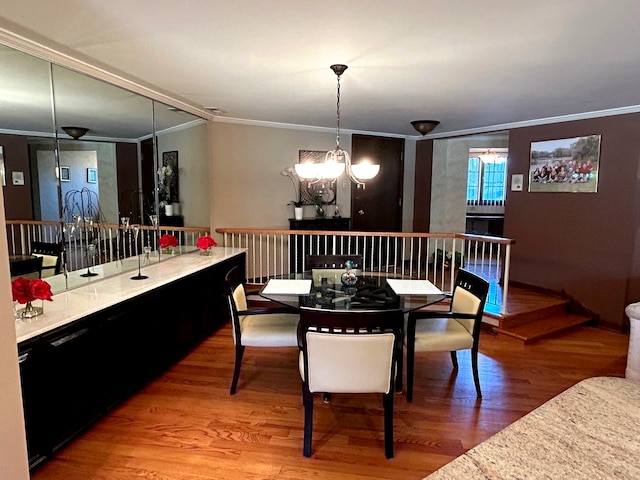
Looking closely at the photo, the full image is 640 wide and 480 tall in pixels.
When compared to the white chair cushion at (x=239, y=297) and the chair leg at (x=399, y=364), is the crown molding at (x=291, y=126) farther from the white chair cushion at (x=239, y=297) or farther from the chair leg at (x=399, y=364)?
the chair leg at (x=399, y=364)

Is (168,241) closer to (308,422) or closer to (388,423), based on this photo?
(308,422)

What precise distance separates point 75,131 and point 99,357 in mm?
1616

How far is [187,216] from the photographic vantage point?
481cm

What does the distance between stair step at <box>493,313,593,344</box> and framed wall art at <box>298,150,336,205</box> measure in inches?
121

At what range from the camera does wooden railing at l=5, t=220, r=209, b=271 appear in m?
2.49

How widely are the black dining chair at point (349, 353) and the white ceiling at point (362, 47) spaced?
1.56 metres

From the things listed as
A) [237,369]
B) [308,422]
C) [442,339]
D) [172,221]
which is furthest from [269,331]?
[172,221]

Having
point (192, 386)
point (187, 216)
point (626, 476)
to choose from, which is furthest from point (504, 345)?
point (187, 216)

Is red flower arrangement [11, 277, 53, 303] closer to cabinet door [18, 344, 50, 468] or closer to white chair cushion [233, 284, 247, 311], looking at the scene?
cabinet door [18, 344, 50, 468]

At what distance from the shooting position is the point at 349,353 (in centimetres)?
218

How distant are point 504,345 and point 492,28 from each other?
9.79ft

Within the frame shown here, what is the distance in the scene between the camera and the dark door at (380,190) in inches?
255

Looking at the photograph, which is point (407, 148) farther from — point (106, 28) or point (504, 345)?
point (106, 28)

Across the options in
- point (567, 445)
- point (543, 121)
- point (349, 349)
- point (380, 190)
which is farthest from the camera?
point (380, 190)
